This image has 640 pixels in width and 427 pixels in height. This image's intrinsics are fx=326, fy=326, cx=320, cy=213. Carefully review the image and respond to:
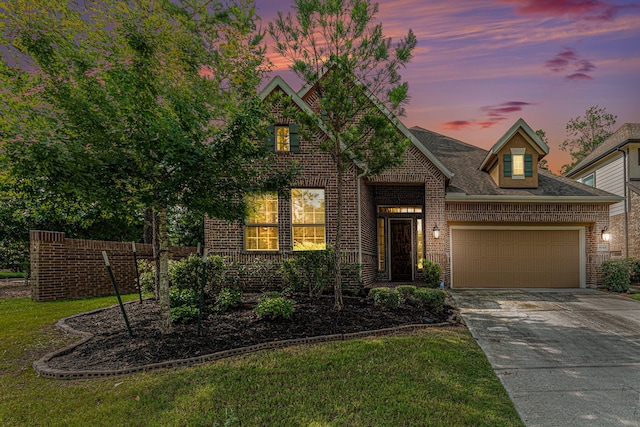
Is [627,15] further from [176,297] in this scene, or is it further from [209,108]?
[176,297]

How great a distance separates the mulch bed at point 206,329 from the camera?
4566 millimetres

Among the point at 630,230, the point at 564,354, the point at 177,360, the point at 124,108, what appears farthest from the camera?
the point at 630,230

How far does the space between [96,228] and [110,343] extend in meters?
12.5

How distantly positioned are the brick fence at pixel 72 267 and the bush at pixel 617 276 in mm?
16329

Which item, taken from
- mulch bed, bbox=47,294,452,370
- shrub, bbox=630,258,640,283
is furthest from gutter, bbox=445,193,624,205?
mulch bed, bbox=47,294,452,370

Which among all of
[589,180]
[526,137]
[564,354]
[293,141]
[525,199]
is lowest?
[564,354]

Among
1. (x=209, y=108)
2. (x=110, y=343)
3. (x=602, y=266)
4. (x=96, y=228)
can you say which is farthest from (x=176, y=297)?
(x=602, y=266)

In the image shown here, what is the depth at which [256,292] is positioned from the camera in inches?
362

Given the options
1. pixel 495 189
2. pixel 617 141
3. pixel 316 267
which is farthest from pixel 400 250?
pixel 617 141

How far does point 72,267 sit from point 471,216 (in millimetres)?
12682

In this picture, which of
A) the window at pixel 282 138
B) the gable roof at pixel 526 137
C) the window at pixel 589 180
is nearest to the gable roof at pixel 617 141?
the window at pixel 589 180

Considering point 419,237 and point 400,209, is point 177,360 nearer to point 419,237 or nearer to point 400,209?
point 400,209

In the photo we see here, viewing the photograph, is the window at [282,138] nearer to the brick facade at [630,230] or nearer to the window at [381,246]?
the window at [381,246]

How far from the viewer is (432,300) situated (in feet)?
24.1
